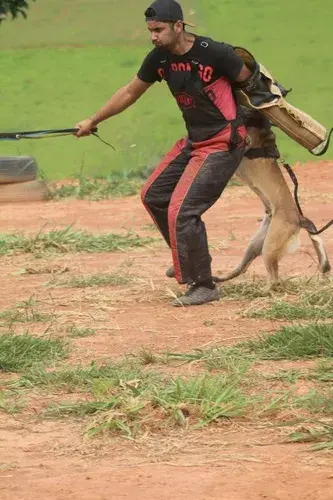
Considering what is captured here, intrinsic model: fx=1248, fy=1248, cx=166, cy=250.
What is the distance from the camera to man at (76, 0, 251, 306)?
7.96 metres

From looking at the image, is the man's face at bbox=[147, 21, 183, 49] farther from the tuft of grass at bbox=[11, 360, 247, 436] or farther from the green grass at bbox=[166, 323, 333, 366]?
the tuft of grass at bbox=[11, 360, 247, 436]

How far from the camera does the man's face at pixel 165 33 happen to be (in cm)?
788

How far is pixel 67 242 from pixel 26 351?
4.15m

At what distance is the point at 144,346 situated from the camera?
7.08 metres

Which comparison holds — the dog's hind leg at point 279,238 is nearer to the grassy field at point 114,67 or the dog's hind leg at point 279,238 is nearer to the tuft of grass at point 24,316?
the tuft of grass at point 24,316

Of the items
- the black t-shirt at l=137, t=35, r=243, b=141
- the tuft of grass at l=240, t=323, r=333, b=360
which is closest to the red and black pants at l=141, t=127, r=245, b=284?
the black t-shirt at l=137, t=35, r=243, b=141

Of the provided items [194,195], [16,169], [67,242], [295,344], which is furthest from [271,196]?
[16,169]

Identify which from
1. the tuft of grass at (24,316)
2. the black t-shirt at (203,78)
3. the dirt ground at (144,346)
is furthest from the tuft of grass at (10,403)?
the black t-shirt at (203,78)

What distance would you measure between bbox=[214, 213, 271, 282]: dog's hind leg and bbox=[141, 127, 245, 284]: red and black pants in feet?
1.82

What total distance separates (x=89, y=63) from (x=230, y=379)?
458 inches

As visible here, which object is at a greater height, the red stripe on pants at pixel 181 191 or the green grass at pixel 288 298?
the red stripe on pants at pixel 181 191

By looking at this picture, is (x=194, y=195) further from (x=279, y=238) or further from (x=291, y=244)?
(x=291, y=244)

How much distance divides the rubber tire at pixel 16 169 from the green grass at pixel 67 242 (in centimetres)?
248

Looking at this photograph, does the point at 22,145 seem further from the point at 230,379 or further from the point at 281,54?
the point at 230,379
